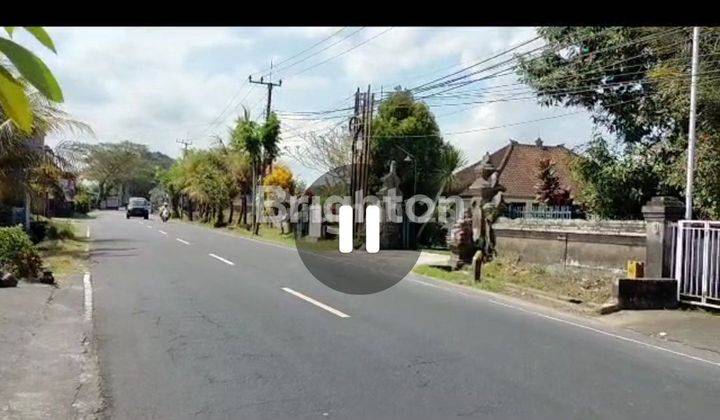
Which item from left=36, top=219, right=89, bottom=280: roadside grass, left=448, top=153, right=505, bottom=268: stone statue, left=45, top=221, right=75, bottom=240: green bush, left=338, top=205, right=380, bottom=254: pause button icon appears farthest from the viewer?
left=45, top=221, right=75, bottom=240: green bush

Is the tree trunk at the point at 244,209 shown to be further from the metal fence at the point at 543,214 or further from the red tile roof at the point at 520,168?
the metal fence at the point at 543,214

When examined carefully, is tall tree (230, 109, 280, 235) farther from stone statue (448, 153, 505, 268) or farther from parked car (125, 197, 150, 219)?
parked car (125, 197, 150, 219)

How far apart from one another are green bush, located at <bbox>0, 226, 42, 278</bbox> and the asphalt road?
1.89 m

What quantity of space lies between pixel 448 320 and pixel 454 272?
7.70 meters

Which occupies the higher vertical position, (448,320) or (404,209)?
(404,209)

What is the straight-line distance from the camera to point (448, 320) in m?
10.0

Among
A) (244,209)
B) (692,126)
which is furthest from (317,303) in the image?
(244,209)

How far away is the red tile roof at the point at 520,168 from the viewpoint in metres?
37.6

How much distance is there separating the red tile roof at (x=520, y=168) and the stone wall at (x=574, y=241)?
1755cm

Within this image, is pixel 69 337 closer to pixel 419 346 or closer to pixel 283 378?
pixel 283 378
